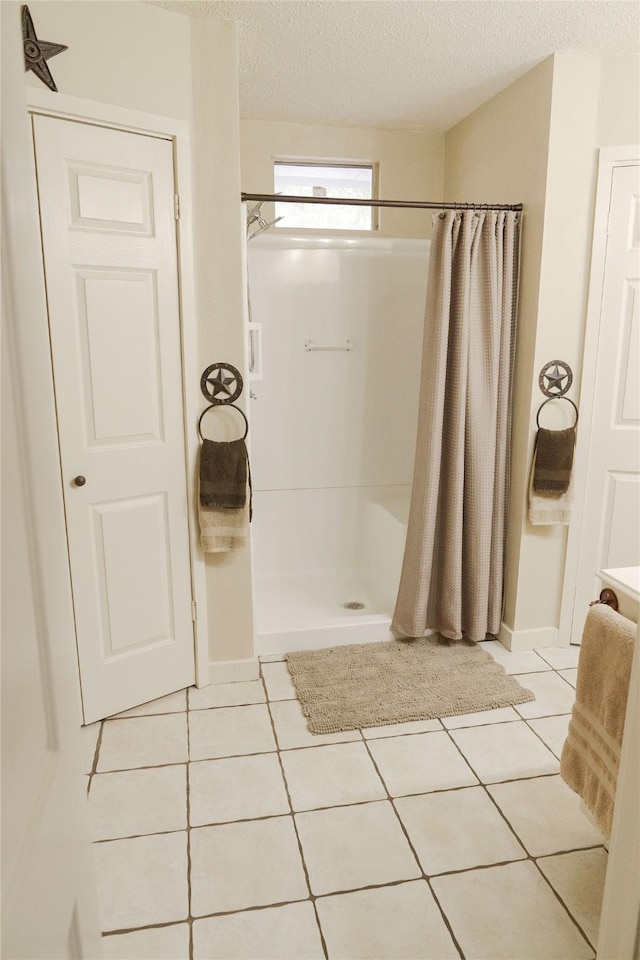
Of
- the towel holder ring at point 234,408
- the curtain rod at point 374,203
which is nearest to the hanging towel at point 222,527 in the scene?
the towel holder ring at point 234,408

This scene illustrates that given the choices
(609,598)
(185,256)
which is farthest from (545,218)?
(609,598)

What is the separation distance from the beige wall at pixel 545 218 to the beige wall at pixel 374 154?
482 mm

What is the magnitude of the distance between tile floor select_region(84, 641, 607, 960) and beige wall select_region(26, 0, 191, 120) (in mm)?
2295

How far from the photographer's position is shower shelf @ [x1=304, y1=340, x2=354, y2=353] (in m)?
3.65

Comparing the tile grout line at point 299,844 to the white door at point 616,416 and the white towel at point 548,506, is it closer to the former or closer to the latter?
the white towel at point 548,506

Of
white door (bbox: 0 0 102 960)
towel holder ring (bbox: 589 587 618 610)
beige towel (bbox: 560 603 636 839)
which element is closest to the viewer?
white door (bbox: 0 0 102 960)

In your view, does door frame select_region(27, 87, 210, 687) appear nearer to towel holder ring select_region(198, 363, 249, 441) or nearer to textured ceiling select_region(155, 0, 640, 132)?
towel holder ring select_region(198, 363, 249, 441)

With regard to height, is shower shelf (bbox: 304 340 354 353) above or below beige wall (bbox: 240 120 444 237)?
below

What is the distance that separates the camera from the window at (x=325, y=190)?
360 cm

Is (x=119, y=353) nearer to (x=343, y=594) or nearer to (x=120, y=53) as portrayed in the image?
(x=120, y=53)

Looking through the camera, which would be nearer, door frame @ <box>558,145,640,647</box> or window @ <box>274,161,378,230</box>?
door frame @ <box>558,145,640,647</box>

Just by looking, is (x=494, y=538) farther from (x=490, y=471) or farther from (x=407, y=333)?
(x=407, y=333)

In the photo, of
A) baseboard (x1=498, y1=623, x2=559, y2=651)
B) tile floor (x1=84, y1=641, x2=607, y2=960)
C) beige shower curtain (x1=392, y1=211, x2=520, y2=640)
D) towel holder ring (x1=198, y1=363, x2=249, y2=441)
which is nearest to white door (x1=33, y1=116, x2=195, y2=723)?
towel holder ring (x1=198, y1=363, x2=249, y2=441)

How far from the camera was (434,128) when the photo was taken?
355cm
